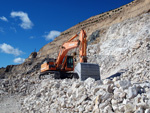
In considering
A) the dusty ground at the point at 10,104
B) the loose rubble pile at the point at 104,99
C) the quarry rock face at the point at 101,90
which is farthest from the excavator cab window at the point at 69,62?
the loose rubble pile at the point at 104,99

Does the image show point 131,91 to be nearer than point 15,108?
Yes

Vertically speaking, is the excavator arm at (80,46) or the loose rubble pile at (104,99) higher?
the excavator arm at (80,46)

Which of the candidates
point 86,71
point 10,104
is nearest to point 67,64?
point 86,71

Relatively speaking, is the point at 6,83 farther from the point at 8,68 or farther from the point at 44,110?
the point at 8,68

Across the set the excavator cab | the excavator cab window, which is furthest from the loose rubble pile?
the excavator cab window

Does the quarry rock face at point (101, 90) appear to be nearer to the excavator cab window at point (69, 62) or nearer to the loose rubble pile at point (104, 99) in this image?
the loose rubble pile at point (104, 99)

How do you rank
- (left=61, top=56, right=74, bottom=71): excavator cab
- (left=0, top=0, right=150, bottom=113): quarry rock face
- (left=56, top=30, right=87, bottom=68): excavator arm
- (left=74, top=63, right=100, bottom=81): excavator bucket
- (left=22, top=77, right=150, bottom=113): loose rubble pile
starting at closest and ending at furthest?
(left=22, top=77, right=150, bottom=113): loose rubble pile → (left=0, top=0, right=150, bottom=113): quarry rock face → (left=74, top=63, right=100, bottom=81): excavator bucket → (left=56, top=30, right=87, bottom=68): excavator arm → (left=61, top=56, right=74, bottom=71): excavator cab

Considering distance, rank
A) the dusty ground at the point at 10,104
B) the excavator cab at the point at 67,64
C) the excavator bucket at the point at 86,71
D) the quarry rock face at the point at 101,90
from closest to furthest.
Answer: the quarry rock face at the point at 101,90, the dusty ground at the point at 10,104, the excavator bucket at the point at 86,71, the excavator cab at the point at 67,64

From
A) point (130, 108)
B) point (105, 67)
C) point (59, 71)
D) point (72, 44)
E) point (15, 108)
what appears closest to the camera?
point (130, 108)

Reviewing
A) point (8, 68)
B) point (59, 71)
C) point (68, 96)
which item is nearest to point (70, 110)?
point (68, 96)

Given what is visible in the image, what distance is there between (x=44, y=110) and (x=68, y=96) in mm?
1229

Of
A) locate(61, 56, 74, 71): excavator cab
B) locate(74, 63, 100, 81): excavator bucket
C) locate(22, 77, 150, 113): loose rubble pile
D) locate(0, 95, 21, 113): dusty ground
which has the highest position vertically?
locate(61, 56, 74, 71): excavator cab

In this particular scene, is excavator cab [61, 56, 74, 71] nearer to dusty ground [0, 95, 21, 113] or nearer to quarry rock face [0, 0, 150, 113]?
quarry rock face [0, 0, 150, 113]

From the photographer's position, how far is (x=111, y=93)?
418 cm
